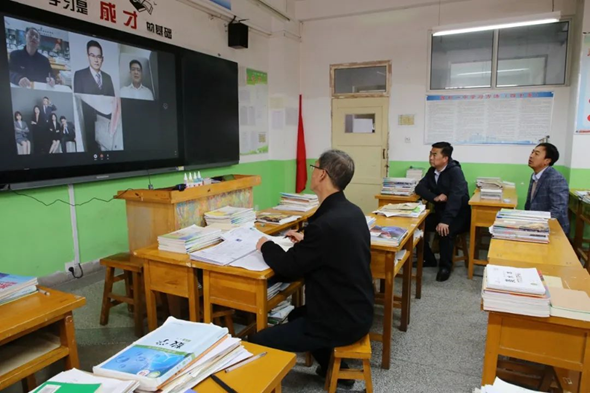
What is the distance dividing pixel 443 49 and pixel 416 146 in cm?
135

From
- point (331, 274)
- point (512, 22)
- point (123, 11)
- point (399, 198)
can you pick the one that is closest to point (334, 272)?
point (331, 274)

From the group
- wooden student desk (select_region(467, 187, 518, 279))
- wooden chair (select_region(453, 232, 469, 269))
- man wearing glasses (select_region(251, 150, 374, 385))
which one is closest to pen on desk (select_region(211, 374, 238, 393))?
man wearing glasses (select_region(251, 150, 374, 385))

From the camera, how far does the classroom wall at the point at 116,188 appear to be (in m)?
3.13

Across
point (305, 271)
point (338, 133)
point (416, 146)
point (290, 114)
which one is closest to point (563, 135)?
point (416, 146)

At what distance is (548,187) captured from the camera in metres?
3.54

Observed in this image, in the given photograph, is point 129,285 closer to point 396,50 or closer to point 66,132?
point 66,132

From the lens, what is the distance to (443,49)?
5562mm

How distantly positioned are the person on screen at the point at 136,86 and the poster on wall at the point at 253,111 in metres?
1.75

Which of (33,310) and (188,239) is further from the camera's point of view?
(188,239)

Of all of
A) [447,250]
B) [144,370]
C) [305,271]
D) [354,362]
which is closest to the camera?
[144,370]

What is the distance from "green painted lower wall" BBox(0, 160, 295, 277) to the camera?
10.0 feet

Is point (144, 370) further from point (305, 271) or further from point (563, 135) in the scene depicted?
point (563, 135)

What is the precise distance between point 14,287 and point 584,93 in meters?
5.51

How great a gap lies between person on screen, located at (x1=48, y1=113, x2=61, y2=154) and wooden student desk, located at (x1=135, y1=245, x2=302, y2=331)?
150 cm
